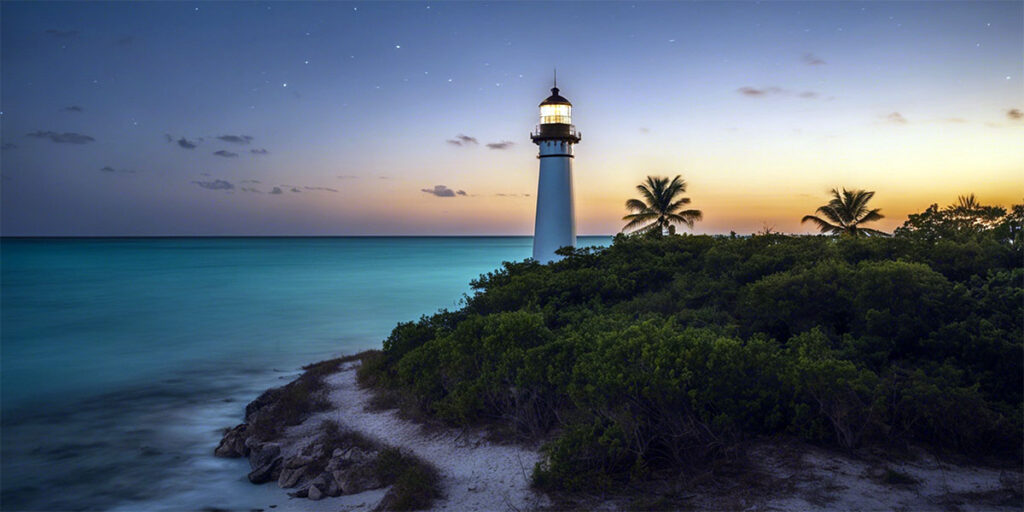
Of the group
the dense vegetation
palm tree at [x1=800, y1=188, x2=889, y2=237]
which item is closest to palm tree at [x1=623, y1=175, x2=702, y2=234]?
palm tree at [x1=800, y1=188, x2=889, y2=237]

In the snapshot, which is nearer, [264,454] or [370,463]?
[370,463]

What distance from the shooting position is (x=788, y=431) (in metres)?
8.91

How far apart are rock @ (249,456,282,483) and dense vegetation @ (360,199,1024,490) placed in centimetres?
276

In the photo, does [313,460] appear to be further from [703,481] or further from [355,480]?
[703,481]

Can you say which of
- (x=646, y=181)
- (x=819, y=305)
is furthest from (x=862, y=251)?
(x=646, y=181)

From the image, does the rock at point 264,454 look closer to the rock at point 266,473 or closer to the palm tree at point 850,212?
the rock at point 266,473

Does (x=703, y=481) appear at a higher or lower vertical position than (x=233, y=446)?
higher

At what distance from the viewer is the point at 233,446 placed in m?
12.7

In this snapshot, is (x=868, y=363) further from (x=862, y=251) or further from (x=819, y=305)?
(x=862, y=251)

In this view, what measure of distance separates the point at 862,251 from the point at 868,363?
15.8ft

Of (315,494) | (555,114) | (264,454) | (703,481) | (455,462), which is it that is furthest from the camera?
(555,114)

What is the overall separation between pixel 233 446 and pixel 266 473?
219 cm

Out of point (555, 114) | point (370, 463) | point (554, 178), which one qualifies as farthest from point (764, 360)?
point (555, 114)

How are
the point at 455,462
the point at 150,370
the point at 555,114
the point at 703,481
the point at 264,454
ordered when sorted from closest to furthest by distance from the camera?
the point at 703,481 → the point at 455,462 → the point at 264,454 → the point at 150,370 → the point at 555,114
